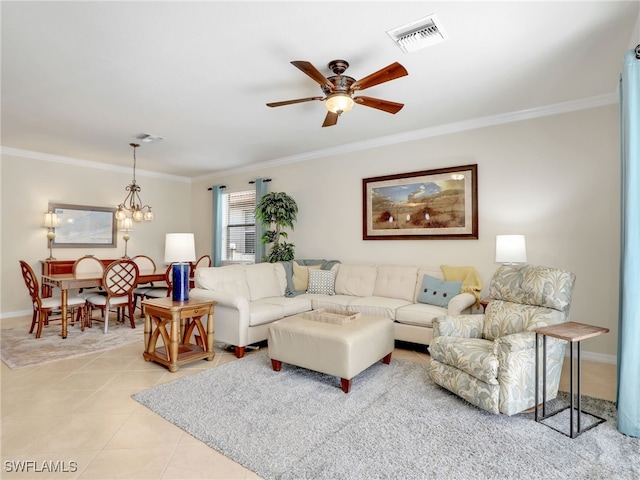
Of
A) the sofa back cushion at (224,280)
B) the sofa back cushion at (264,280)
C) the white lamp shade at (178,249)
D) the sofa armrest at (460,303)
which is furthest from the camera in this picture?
the sofa back cushion at (264,280)

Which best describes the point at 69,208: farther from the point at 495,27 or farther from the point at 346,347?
the point at 495,27

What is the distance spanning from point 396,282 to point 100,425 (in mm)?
3326

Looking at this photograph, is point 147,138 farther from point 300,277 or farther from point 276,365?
point 276,365

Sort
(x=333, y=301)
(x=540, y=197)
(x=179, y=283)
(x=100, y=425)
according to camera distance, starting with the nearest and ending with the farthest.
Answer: (x=100, y=425), (x=179, y=283), (x=540, y=197), (x=333, y=301)

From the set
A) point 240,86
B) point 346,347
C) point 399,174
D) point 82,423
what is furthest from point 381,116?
point 82,423

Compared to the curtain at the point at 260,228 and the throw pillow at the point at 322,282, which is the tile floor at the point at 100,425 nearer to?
the throw pillow at the point at 322,282

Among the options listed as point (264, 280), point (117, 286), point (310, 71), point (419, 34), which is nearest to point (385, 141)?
point (419, 34)

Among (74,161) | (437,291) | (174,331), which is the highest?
(74,161)

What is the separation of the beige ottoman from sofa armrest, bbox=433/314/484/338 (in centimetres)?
55

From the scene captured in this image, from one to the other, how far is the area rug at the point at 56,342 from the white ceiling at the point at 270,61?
2.64 meters

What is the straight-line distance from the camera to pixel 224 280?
13.9 ft

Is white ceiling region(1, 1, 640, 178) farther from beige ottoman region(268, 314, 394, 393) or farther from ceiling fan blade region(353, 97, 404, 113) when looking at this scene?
beige ottoman region(268, 314, 394, 393)

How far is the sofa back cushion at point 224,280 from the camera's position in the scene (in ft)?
13.3

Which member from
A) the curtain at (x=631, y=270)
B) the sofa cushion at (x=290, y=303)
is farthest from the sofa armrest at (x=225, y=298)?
the curtain at (x=631, y=270)
